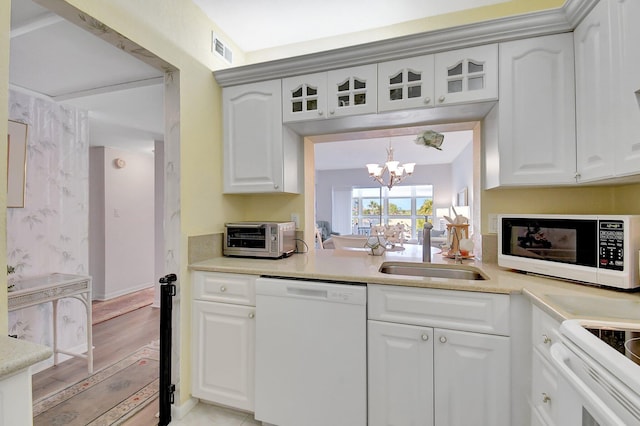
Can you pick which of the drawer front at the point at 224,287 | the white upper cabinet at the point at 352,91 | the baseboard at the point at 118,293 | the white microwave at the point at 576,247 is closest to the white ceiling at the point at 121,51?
the white upper cabinet at the point at 352,91

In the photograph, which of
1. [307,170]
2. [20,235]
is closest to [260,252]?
[307,170]

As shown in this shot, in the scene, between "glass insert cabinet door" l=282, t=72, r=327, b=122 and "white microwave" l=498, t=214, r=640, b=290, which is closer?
"white microwave" l=498, t=214, r=640, b=290

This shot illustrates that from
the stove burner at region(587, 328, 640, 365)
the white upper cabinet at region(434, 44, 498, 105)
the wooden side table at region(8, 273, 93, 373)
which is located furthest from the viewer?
the wooden side table at region(8, 273, 93, 373)

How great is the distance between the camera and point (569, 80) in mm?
1418

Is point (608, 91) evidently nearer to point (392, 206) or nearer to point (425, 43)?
point (425, 43)

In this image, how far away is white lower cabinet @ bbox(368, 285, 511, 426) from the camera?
1266 mm

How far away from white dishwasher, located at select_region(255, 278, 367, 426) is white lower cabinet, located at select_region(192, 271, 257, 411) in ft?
0.29

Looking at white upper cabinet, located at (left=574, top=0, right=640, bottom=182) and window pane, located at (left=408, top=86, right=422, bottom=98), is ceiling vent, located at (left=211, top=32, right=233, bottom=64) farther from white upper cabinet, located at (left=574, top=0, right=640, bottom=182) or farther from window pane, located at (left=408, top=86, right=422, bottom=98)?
white upper cabinet, located at (left=574, top=0, right=640, bottom=182)

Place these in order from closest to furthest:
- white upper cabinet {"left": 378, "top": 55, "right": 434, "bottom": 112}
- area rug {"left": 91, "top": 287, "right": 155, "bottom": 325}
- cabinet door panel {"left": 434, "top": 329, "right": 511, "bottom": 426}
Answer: cabinet door panel {"left": 434, "top": 329, "right": 511, "bottom": 426}, white upper cabinet {"left": 378, "top": 55, "right": 434, "bottom": 112}, area rug {"left": 91, "top": 287, "right": 155, "bottom": 325}

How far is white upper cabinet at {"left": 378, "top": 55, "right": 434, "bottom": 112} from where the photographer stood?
164cm

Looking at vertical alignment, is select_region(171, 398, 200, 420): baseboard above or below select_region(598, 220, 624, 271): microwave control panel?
below

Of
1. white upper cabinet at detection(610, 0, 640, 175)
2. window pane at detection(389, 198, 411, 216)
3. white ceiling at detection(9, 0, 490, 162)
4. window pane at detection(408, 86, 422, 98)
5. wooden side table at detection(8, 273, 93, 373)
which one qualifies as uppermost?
white ceiling at detection(9, 0, 490, 162)

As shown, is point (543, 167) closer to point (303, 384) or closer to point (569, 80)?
point (569, 80)

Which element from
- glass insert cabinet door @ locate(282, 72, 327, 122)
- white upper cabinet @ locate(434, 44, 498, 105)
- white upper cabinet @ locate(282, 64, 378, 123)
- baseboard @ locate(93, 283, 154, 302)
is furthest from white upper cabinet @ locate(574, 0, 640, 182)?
baseboard @ locate(93, 283, 154, 302)
